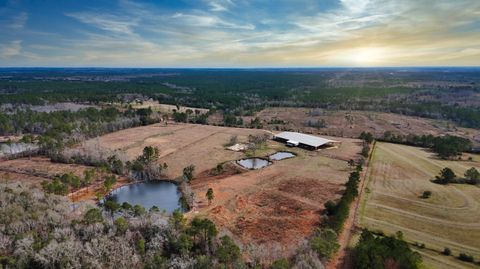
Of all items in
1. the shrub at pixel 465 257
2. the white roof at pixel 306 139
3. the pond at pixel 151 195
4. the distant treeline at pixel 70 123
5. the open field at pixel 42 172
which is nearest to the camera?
the shrub at pixel 465 257

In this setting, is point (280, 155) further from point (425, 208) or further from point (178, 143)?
point (425, 208)

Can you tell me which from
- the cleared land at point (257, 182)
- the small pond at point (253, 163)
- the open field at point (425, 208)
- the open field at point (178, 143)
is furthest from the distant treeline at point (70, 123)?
the open field at point (425, 208)

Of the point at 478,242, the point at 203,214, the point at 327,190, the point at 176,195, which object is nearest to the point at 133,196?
the point at 176,195

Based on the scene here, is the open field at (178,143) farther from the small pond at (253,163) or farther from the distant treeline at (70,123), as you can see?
the distant treeline at (70,123)

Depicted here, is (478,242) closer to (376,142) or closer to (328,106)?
(376,142)

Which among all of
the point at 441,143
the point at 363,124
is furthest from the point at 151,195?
the point at 363,124
